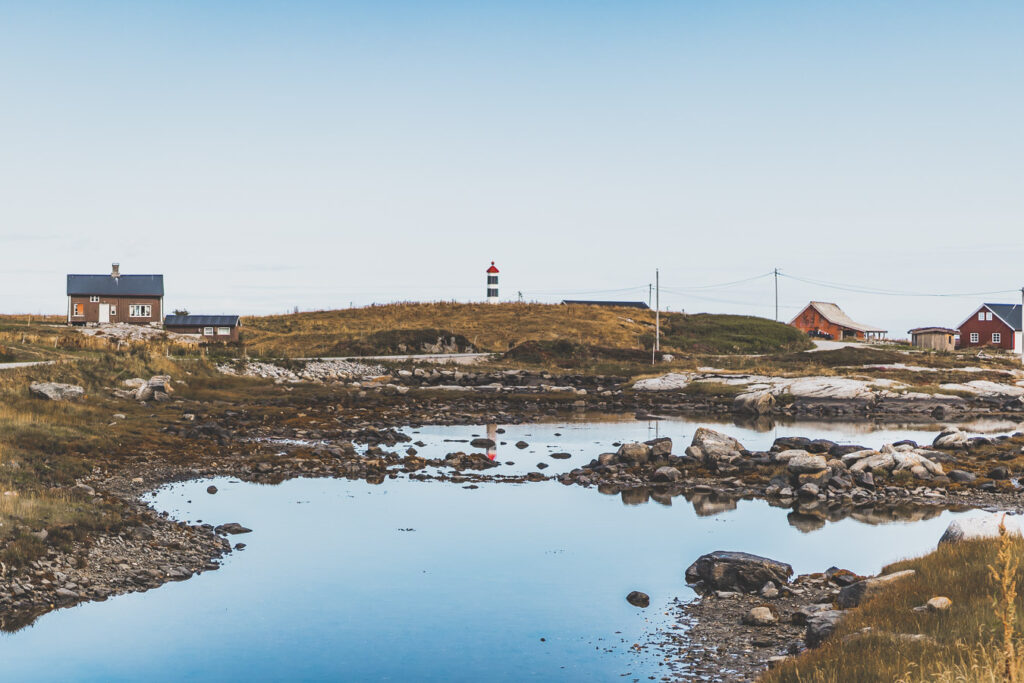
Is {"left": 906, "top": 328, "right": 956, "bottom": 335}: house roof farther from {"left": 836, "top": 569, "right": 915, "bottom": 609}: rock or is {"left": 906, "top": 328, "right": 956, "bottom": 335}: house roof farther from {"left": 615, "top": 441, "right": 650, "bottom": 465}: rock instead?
{"left": 836, "top": 569, "right": 915, "bottom": 609}: rock

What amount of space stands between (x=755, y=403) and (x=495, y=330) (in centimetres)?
4979

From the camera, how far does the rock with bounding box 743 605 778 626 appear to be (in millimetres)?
14328

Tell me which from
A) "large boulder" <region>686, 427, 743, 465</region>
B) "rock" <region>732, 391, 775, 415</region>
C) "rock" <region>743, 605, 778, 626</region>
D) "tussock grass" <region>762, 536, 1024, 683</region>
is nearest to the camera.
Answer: "tussock grass" <region>762, 536, 1024, 683</region>

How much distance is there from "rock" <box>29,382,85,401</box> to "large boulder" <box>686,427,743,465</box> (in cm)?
2278

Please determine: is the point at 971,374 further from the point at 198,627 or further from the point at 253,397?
the point at 198,627

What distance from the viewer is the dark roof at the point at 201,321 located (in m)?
84.2

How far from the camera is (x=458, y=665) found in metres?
13.4

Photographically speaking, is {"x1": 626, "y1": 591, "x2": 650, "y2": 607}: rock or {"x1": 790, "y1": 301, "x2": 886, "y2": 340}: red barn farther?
{"x1": 790, "y1": 301, "x2": 886, "y2": 340}: red barn

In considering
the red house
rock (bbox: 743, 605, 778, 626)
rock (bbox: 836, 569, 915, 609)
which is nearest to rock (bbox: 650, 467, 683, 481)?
rock (bbox: 743, 605, 778, 626)

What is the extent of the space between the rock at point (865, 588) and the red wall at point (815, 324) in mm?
112359

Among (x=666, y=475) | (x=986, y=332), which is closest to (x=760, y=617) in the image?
(x=666, y=475)

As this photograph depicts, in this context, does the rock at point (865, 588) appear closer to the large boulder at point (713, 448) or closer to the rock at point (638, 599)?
the rock at point (638, 599)

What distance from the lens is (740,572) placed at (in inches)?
653

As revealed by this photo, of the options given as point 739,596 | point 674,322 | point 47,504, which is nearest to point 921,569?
point 739,596
